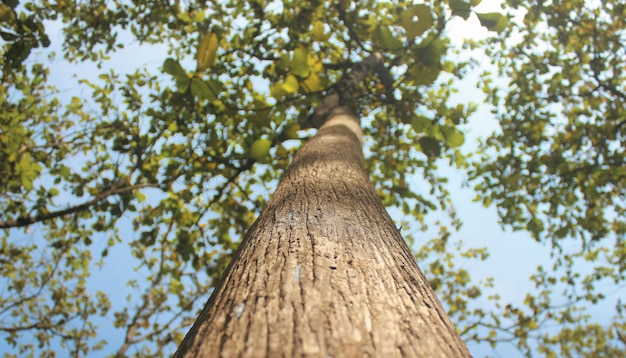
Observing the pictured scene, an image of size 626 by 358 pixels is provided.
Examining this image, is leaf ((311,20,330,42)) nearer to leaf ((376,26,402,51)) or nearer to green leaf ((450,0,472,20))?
leaf ((376,26,402,51))

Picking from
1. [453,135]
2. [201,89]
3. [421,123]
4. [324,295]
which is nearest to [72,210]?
[201,89]

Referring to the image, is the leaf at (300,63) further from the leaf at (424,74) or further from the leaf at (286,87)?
the leaf at (424,74)

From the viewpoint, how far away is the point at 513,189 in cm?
394

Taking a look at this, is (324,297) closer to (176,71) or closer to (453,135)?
(176,71)

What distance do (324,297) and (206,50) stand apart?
1054mm

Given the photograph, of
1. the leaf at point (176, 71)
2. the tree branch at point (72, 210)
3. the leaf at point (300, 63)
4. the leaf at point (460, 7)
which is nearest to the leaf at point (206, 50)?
the leaf at point (176, 71)

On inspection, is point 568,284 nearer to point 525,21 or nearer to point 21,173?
point 525,21

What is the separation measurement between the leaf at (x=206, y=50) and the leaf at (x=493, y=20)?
1.02 metres

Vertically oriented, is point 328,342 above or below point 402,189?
below

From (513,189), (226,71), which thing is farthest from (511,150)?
(226,71)

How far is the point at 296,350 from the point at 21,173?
3709 mm

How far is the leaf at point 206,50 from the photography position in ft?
4.09

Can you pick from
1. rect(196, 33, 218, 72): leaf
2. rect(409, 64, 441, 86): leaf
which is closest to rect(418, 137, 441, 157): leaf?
rect(409, 64, 441, 86): leaf

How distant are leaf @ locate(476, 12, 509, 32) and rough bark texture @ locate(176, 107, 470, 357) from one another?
3.13 ft
